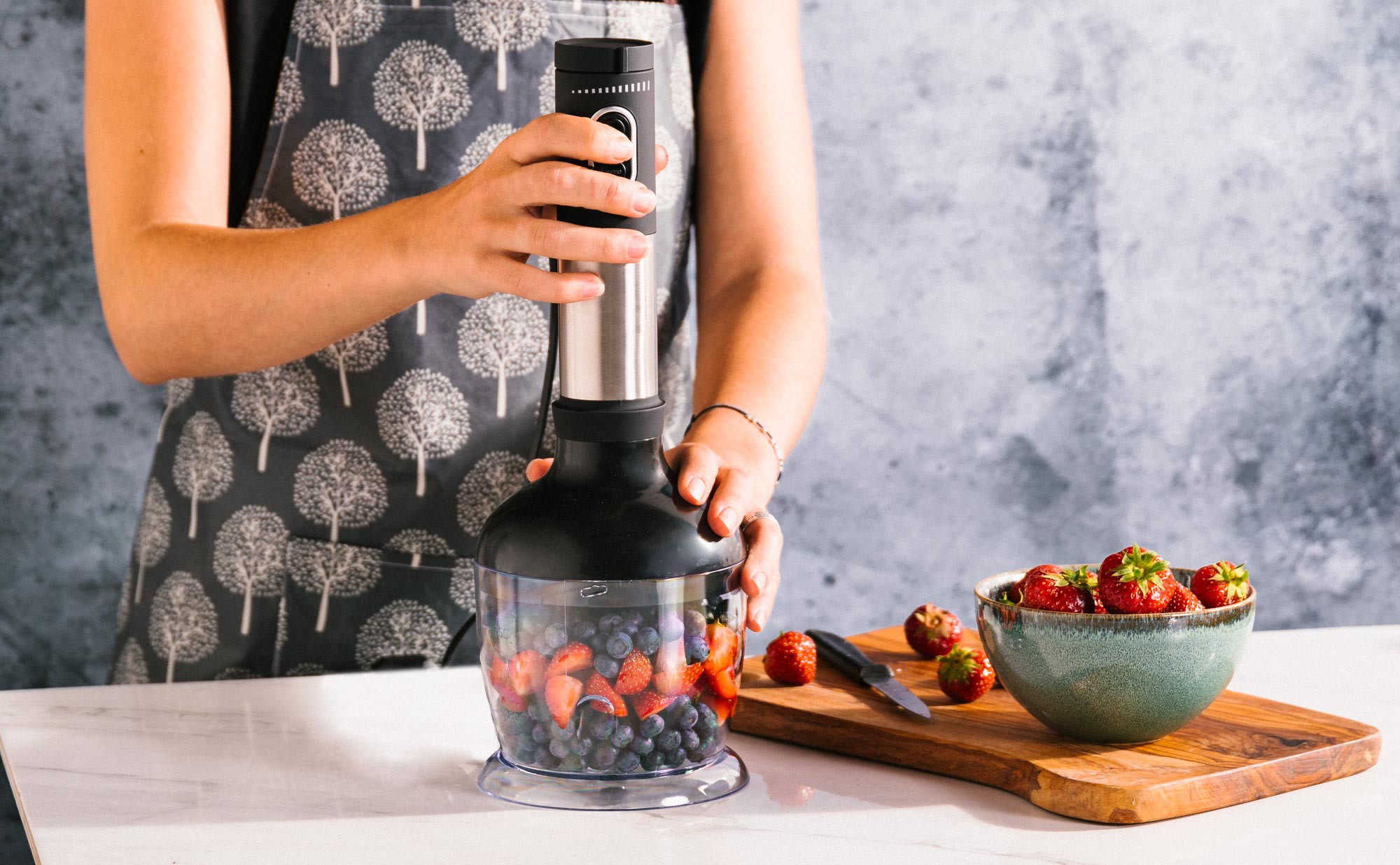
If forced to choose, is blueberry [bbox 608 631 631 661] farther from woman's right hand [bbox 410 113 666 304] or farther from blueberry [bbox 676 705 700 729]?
woman's right hand [bbox 410 113 666 304]

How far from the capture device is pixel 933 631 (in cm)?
105

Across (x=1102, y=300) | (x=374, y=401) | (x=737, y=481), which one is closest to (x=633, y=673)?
(x=737, y=481)

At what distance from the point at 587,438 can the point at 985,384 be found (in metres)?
1.63

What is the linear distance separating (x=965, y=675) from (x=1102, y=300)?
1530mm

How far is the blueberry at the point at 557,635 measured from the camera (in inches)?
29.4

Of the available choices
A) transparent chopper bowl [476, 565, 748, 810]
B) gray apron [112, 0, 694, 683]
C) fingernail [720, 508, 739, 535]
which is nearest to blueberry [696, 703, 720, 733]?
transparent chopper bowl [476, 565, 748, 810]

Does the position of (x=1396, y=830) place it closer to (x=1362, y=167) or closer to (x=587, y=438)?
(x=587, y=438)

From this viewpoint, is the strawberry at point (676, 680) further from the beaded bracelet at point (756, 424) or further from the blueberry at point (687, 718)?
the beaded bracelet at point (756, 424)

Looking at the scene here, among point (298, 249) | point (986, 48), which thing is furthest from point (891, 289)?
point (298, 249)

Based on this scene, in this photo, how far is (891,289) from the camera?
2223 mm

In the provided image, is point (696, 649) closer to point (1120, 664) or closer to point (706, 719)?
point (706, 719)

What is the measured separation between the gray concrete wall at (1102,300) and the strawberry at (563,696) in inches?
58.0

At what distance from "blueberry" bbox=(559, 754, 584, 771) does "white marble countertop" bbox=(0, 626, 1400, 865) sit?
0.03m

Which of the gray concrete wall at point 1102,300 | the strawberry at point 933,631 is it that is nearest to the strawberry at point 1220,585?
the strawberry at point 933,631
